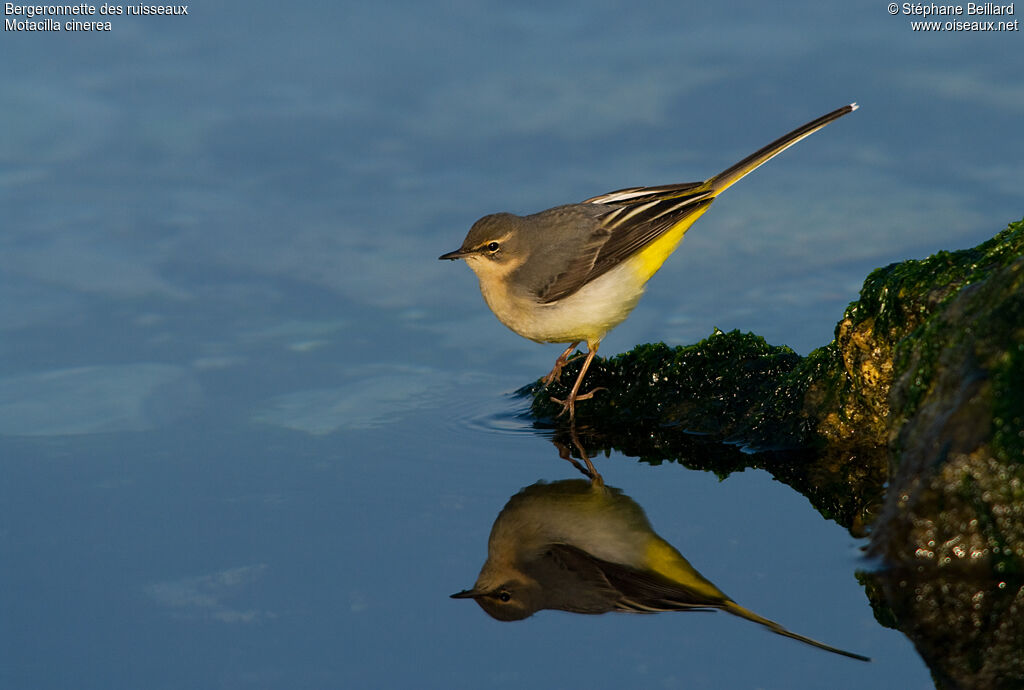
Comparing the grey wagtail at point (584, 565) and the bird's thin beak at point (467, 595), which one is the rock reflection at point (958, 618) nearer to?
the grey wagtail at point (584, 565)

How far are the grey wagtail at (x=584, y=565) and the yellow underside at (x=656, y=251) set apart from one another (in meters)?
2.58

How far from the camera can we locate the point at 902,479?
5559 mm

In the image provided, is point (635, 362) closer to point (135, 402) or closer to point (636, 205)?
point (636, 205)

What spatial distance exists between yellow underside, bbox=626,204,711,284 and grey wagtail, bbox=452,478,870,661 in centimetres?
258

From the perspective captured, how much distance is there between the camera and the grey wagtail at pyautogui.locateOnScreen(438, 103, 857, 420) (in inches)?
343

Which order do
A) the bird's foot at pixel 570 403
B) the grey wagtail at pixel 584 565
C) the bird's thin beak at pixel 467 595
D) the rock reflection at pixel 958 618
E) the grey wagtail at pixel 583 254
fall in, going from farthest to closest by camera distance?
the grey wagtail at pixel 583 254
the bird's foot at pixel 570 403
the bird's thin beak at pixel 467 595
the grey wagtail at pixel 584 565
the rock reflection at pixel 958 618

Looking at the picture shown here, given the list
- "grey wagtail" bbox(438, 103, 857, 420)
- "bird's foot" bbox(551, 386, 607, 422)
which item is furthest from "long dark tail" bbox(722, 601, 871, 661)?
"grey wagtail" bbox(438, 103, 857, 420)

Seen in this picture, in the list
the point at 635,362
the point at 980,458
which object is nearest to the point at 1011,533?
the point at 980,458

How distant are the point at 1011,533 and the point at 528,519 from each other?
99.2 inches

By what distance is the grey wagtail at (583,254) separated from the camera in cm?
871

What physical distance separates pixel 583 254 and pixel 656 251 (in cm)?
61

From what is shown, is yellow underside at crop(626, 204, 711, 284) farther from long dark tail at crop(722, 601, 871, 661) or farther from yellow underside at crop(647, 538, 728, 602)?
long dark tail at crop(722, 601, 871, 661)

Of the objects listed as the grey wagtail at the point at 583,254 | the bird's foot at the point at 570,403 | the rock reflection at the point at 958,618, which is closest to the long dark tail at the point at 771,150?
the grey wagtail at the point at 583,254

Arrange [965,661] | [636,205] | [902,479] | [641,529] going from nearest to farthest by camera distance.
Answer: [965,661]
[902,479]
[641,529]
[636,205]
